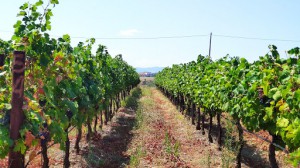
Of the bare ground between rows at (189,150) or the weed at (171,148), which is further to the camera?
the bare ground between rows at (189,150)

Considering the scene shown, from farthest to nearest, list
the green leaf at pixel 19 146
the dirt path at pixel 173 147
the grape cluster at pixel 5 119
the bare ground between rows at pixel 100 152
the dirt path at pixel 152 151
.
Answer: the dirt path at pixel 173 147 < the dirt path at pixel 152 151 < the bare ground between rows at pixel 100 152 < the grape cluster at pixel 5 119 < the green leaf at pixel 19 146

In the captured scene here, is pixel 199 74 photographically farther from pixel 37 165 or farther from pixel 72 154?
pixel 37 165

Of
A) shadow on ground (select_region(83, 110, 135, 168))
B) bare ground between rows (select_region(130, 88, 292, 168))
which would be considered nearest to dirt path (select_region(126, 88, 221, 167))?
bare ground between rows (select_region(130, 88, 292, 168))

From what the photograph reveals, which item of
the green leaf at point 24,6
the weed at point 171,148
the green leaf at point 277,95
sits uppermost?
the green leaf at point 24,6

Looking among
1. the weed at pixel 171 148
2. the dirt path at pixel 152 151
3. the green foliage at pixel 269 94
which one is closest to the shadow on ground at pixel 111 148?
the dirt path at pixel 152 151

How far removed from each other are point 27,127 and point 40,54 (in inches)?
73.1

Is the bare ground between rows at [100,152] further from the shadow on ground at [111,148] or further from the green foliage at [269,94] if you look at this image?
the green foliage at [269,94]

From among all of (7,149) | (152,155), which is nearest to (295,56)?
(7,149)

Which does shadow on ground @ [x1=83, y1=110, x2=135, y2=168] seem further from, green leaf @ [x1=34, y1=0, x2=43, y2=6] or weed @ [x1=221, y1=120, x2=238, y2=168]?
green leaf @ [x1=34, y1=0, x2=43, y2=6]

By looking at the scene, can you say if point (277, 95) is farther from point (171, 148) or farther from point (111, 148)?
point (111, 148)

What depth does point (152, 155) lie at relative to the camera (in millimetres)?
12961

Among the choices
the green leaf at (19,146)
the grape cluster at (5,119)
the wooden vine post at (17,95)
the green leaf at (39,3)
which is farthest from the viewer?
the green leaf at (39,3)

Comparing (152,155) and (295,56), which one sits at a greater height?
(295,56)

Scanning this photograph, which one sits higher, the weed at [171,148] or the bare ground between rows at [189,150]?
the weed at [171,148]
